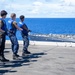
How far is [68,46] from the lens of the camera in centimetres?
1905

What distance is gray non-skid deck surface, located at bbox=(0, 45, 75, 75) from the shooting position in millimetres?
11125

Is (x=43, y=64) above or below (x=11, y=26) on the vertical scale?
below

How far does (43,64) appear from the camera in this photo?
1269 centimetres

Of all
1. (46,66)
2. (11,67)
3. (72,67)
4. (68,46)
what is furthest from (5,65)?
(68,46)

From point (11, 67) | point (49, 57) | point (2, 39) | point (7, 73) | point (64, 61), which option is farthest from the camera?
point (49, 57)

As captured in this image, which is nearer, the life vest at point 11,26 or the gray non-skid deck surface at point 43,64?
the gray non-skid deck surface at point 43,64

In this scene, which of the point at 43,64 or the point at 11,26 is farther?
the point at 11,26

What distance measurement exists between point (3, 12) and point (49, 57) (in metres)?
3.13

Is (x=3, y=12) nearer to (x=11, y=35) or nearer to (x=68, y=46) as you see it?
(x=11, y=35)

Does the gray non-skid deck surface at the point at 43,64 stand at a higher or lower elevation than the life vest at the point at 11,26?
lower

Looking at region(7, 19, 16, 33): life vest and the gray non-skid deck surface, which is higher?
region(7, 19, 16, 33): life vest

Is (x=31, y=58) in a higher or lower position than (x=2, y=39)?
lower

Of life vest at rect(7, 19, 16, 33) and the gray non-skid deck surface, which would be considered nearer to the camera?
the gray non-skid deck surface

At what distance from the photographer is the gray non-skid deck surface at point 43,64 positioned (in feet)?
36.5
